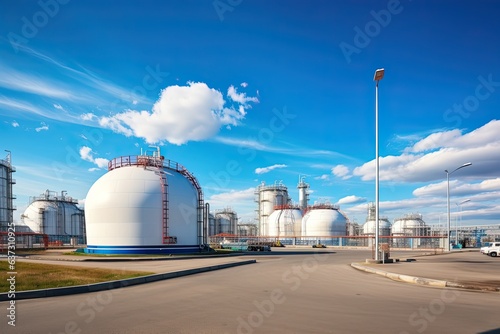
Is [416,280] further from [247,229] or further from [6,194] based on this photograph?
[247,229]

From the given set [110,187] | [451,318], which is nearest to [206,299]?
[451,318]

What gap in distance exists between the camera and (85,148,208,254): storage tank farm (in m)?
34.7

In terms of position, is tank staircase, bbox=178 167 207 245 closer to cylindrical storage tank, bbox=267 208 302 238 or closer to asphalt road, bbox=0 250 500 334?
asphalt road, bbox=0 250 500 334

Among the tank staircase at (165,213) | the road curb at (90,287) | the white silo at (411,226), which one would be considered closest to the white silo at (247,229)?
the white silo at (411,226)

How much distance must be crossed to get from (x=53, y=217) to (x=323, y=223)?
5776 centimetres

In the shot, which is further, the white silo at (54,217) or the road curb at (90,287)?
the white silo at (54,217)

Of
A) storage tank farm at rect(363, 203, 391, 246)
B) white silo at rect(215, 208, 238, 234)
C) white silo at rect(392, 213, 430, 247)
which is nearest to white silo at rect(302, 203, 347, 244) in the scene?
storage tank farm at rect(363, 203, 391, 246)

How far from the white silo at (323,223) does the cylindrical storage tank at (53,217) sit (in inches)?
1986

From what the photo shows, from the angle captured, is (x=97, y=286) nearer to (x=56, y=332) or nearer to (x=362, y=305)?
(x=56, y=332)

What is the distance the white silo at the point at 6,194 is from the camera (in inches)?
2126

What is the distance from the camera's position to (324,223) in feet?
265

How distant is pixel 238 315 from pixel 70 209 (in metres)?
85.5

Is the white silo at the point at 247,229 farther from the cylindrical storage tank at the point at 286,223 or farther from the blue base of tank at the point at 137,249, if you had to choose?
the blue base of tank at the point at 137,249

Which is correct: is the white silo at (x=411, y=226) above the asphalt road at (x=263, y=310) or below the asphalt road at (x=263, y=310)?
below
